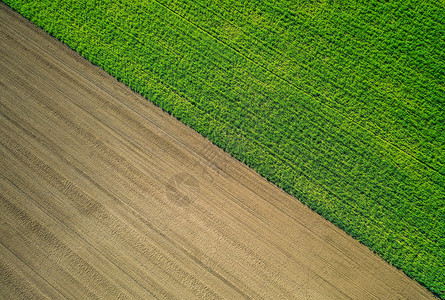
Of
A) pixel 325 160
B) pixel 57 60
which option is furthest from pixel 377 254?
pixel 57 60

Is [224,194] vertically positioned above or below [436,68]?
below

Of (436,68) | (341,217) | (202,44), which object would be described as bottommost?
(341,217)

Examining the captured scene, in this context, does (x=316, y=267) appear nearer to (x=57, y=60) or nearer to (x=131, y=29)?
(x=131, y=29)

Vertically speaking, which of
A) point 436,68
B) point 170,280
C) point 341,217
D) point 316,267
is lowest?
point 170,280

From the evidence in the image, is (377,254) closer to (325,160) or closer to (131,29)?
(325,160)

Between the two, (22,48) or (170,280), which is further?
(22,48)

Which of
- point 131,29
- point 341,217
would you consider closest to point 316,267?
point 341,217
